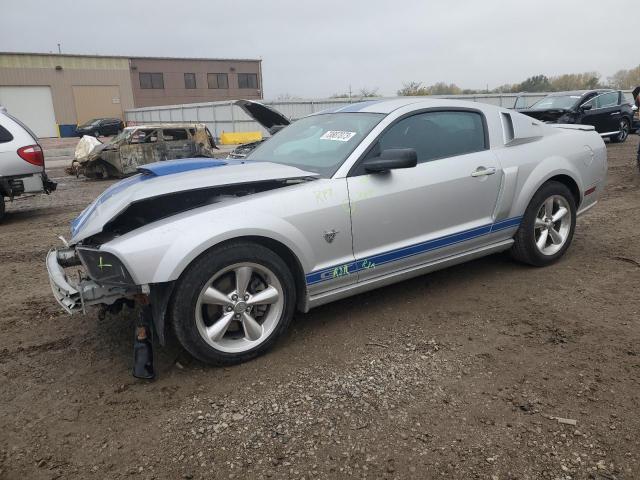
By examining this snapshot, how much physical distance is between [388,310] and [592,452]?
1.80 m

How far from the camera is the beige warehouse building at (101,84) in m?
42.8

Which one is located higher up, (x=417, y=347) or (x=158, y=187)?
(x=158, y=187)

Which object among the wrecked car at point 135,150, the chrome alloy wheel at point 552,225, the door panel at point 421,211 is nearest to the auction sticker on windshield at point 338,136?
the door panel at point 421,211

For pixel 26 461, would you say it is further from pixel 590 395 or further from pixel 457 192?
pixel 457 192

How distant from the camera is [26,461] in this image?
2.32m

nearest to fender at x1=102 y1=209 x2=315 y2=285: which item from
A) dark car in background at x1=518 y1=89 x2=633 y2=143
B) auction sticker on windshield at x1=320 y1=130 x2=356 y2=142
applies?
auction sticker on windshield at x1=320 y1=130 x2=356 y2=142

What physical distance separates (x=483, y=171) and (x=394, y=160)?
1.03 metres

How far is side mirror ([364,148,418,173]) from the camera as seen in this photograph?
332 centimetres

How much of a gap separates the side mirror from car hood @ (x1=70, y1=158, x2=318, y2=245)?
0.47 metres

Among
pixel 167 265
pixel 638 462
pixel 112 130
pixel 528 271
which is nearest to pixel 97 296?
pixel 167 265

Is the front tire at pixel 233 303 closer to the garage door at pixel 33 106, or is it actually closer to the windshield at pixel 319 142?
the windshield at pixel 319 142

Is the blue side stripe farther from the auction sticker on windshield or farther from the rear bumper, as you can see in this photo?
the rear bumper

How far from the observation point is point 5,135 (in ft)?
25.1

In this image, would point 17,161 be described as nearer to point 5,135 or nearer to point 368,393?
point 5,135
